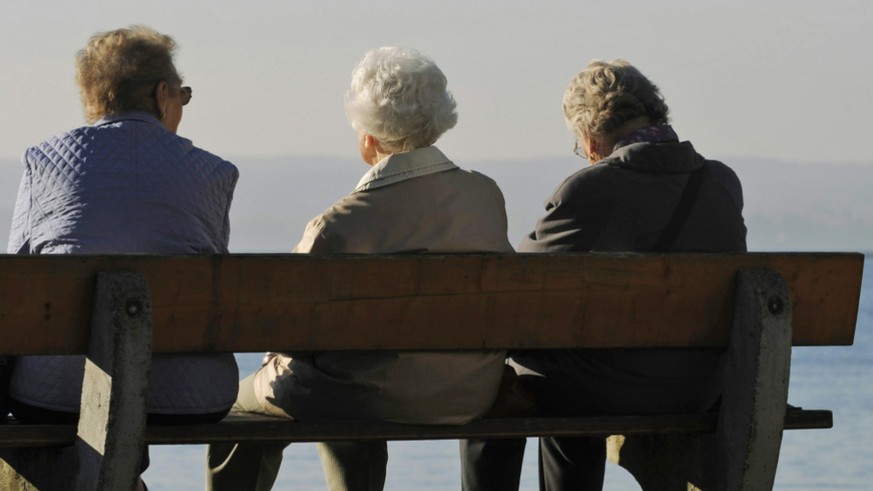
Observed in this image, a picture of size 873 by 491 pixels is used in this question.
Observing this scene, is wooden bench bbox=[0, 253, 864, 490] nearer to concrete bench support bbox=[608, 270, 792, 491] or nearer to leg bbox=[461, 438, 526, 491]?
concrete bench support bbox=[608, 270, 792, 491]

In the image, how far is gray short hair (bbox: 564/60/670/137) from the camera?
5195mm

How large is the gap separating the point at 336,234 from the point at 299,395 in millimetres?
436

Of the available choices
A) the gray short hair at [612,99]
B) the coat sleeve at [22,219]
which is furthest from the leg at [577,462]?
the coat sleeve at [22,219]

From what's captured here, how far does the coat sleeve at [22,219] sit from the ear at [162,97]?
41 cm

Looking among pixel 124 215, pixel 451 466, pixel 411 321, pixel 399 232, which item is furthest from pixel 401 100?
pixel 451 466

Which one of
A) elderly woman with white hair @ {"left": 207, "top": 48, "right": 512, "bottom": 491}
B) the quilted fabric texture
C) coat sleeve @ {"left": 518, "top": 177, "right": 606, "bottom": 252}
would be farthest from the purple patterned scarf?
the quilted fabric texture

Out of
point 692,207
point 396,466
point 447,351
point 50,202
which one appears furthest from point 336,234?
point 396,466

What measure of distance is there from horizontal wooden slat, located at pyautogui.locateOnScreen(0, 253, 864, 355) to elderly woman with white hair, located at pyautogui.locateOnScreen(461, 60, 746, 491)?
25 centimetres

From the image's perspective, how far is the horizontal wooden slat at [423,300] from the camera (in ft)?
13.3

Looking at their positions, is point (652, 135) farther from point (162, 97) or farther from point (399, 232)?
point (162, 97)

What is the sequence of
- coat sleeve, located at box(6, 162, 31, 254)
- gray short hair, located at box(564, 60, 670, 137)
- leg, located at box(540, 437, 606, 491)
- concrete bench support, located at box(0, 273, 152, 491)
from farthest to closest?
1. gray short hair, located at box(564, 60, 670, 137)
2. leg, located at box(540, 437, 606, 491)
3. coat sleeve, located at box(6, 162, 31, 254)
4. concrete bench support, located at box(0, 273, 152, 491)

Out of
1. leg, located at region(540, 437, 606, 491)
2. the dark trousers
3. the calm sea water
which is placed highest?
the dark trousers

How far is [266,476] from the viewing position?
5020mm

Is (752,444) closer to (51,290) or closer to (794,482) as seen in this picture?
(51,290)
